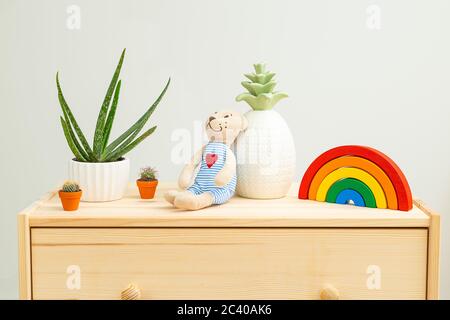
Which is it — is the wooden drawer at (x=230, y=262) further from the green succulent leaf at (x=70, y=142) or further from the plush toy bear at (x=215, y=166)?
the green succulent leaf at (x=70, y=142)

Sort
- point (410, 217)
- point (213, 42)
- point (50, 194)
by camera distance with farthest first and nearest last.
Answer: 1. point (213, 42)
2. point (50, 194)
3. point (410, 217)

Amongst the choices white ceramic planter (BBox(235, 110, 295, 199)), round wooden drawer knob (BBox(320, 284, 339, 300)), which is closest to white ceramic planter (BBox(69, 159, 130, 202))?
white ceramic planter (BBox(235, 110, 295, 199))

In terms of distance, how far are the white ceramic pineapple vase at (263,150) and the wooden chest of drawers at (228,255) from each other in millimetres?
147

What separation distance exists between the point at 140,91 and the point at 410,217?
1067 mm

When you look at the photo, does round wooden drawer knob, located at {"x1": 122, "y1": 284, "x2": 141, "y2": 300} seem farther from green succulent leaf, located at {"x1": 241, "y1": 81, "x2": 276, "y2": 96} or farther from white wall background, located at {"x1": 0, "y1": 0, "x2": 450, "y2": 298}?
white wall background, located at {"x1": 0, "y1": 0, "x2": 450, "y2": 298}

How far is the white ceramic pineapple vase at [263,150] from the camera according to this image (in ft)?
4.60

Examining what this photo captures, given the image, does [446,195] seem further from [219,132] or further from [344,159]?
[219,132]

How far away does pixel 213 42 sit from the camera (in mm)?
2004

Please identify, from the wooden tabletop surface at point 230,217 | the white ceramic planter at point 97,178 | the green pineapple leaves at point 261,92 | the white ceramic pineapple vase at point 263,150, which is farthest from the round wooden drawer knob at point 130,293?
the green pineapple leaves at point 261,92

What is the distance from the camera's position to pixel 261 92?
1438 millimetres

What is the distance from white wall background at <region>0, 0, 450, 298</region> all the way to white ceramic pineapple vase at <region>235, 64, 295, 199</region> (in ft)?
1.96

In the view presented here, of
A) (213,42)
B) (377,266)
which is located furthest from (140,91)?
(377,266)

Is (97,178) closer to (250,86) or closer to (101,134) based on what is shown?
(101,134)

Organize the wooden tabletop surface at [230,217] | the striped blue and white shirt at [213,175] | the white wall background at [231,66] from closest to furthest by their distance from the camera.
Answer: the wooden tabletop surface at [230,217] → the striped blue and white shirt at [213,175] → the white wall background at [231,66]
